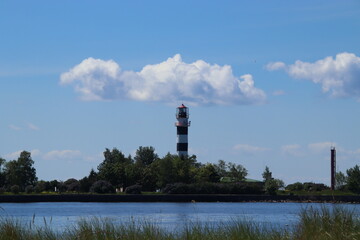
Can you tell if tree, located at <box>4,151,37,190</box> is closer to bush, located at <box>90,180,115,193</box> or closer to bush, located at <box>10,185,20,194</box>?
bush, located at <box>10,185,20,194</box>

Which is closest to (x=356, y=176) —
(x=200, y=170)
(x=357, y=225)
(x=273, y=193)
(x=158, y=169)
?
(x=273, y=193)

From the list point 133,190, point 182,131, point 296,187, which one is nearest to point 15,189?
point 133,190

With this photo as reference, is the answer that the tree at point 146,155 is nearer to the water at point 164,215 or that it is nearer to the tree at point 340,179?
the tree at point 340,179

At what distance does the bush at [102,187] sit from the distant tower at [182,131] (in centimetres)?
1052

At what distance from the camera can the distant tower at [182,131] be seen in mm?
98812

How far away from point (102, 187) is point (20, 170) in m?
10.8

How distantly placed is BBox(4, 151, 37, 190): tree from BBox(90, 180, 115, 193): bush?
27.1 ft

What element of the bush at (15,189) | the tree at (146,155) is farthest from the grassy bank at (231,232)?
the tree at (146,155)

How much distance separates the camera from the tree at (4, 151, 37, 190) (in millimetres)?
93312

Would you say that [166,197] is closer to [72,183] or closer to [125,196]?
[125,196]

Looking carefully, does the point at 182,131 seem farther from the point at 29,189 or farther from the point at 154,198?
the point at 29,189

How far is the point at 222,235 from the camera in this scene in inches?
626

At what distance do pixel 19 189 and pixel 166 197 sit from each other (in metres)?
18.6

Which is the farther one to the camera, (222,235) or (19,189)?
(19,189)
